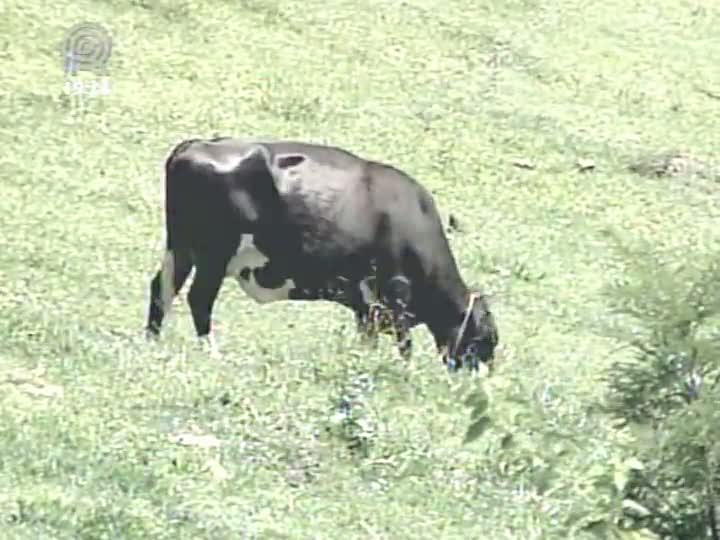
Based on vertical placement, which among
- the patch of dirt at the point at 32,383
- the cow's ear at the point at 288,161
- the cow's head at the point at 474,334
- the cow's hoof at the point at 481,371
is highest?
the cow's hoof at the point at 481,371

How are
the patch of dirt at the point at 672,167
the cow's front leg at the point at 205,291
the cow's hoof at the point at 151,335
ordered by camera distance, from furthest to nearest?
1. the patch of dirt at the point at 672,167
2. the cow's front leg at the point at 205,291
3. the cow's hoof at the point at 151,335

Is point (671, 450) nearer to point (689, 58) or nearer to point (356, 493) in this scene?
point (356, 493)

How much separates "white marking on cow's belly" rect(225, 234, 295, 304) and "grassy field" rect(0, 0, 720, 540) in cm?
30

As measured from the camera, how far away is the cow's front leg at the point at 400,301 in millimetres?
12281

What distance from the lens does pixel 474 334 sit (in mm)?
12922

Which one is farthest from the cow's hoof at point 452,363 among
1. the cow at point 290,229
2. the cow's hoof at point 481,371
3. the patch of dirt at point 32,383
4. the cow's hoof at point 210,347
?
the patch of dirt at point 32,383

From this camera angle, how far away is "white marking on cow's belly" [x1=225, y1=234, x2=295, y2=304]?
12.2 meters

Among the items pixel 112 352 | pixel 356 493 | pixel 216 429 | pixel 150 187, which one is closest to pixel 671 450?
pixel 356 493

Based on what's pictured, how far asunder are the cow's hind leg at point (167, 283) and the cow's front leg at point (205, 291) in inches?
7.1

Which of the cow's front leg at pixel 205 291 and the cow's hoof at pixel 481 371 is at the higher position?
the cow's hoof at pixel 481 371

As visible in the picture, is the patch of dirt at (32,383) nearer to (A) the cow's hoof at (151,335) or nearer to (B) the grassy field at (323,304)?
(B) the grassy field at (323,304)

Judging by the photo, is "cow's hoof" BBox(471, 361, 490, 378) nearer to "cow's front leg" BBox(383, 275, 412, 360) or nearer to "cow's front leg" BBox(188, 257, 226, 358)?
"cow's front leg" BBox(383, 275, 412, 360)

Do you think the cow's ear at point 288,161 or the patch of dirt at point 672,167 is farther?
the patch of dirt at point 672,167

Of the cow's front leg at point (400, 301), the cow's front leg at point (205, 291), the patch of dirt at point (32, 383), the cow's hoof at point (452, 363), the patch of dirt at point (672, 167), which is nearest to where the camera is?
the patch of dirt at point (32, 383)
